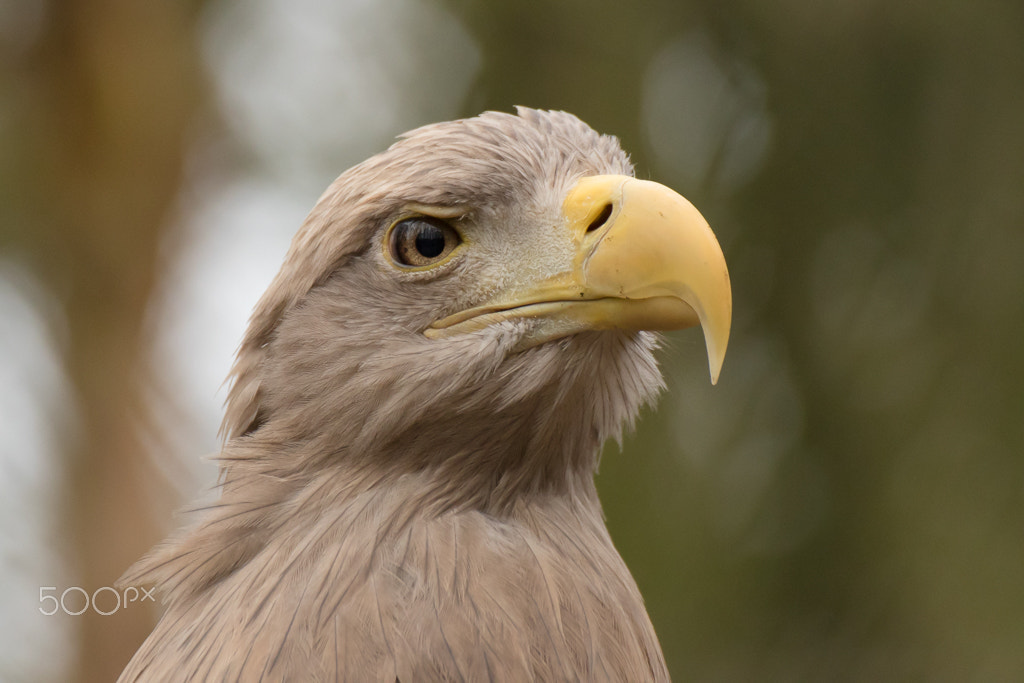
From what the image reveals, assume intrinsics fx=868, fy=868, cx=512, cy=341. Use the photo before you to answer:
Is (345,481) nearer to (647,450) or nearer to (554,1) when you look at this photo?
(647,450)

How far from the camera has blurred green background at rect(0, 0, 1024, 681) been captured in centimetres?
309

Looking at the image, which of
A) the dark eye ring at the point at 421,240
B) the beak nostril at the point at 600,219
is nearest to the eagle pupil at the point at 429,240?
the dark eye ring at the point at 421,240

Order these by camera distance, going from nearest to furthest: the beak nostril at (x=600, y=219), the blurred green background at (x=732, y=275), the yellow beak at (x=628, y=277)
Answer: the yellow beak at (x=628, y=277) < the beak nostril at (x=600, y=219) < the blurred green background at (x=732, y=275)

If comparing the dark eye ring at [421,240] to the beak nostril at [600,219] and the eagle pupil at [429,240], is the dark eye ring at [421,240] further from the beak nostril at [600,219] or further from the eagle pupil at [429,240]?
the beak nostril at [600,219]

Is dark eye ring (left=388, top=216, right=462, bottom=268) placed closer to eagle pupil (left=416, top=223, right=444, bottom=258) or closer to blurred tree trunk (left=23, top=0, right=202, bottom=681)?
eagle pupil (left=416, top=223, right=444, bottom=258)

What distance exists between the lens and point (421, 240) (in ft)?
4.75

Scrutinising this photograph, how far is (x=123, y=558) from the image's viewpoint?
3.48m

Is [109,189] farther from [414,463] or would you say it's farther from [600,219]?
[600,219]

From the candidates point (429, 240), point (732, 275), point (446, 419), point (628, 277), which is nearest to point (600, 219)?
point (628, 277)

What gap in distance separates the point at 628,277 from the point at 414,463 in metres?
0.49

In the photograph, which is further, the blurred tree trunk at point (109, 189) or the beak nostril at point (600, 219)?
the blurred tree trunk at point (109, 189)

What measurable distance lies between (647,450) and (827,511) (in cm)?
68

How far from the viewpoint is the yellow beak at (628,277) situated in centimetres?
126

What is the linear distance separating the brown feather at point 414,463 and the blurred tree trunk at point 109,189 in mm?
Result: 2257
